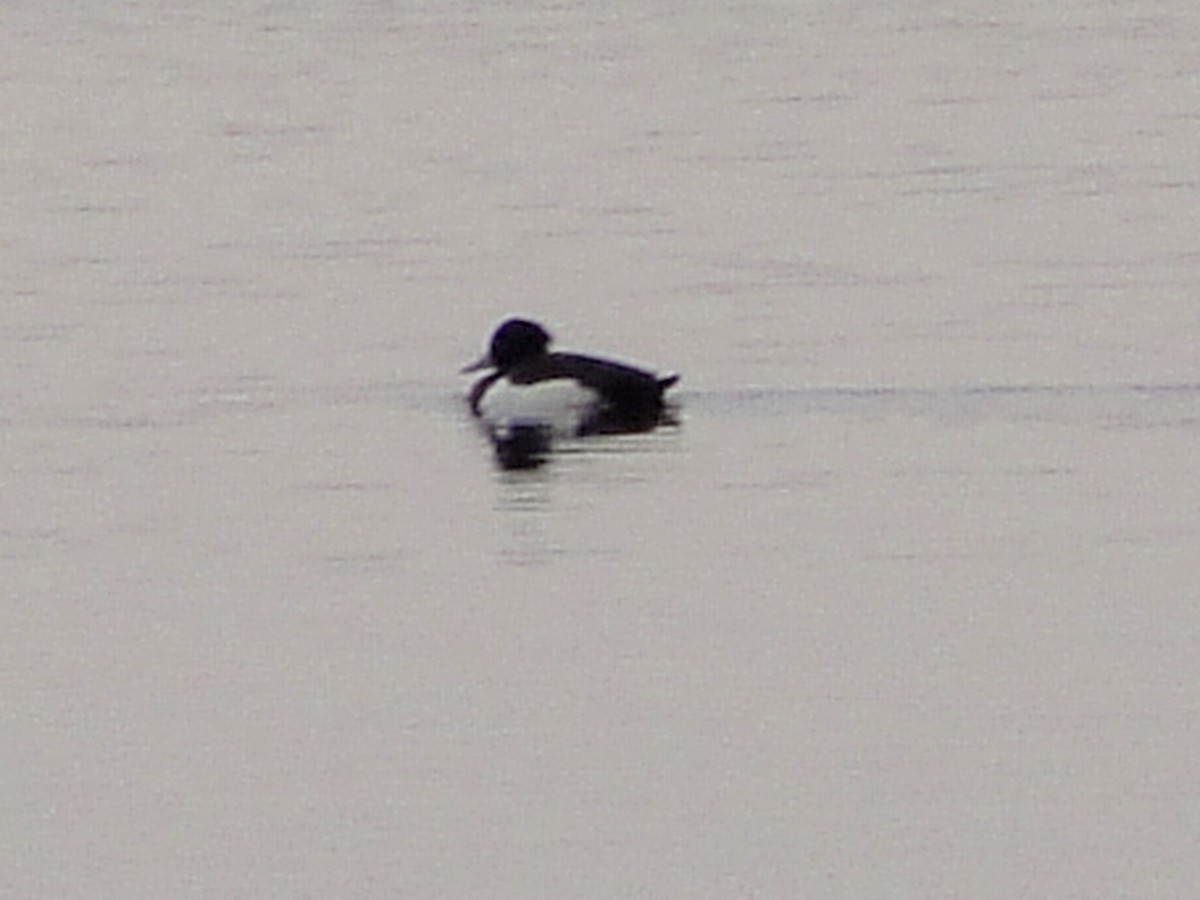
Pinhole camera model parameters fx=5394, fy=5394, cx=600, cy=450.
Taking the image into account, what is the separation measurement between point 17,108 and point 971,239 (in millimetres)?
13882

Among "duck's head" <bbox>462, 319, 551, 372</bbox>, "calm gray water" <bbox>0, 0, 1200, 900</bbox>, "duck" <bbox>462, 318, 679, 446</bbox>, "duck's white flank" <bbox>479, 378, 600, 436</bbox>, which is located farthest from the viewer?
"duck's head" <bbox>462, 319, 551, 372</bbox>

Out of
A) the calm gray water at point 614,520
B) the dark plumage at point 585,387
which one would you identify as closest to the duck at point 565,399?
the dark plumage at point 585,387

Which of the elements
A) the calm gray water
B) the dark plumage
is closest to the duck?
the dark plumage

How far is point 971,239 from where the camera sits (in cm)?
2867

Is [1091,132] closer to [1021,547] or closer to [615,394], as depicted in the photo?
[615,394]

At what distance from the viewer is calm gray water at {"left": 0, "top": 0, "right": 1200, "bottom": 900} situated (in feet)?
45.5

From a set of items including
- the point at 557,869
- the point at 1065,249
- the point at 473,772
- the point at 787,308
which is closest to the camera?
the point at 557,869

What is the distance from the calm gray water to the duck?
0.63ft

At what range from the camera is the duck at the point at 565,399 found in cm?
2173

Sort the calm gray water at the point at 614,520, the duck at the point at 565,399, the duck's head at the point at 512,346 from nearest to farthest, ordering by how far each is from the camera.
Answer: the calm gray water at the point at 614,520 → the duck at the point at 565,399 → the duck's head at the point at 512,346

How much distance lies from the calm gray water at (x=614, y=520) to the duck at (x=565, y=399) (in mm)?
191

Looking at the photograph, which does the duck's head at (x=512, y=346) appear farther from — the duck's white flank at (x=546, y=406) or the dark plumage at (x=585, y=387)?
the duck's white flank at (x=546, y=406)

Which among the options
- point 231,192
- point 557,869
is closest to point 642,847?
point 557,869

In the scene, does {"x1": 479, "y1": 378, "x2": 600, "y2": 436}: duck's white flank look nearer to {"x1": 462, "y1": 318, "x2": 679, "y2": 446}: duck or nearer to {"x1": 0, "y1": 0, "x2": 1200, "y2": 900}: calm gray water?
{"x1": 462, "y1": 318, "x2": 679, "y2": 446}: duck
